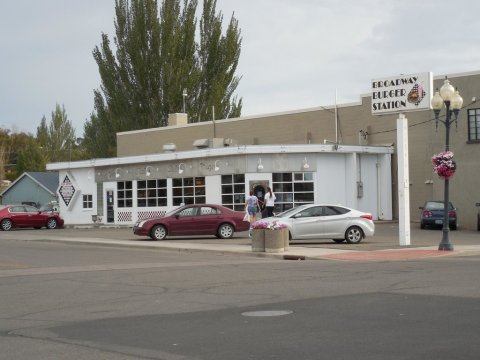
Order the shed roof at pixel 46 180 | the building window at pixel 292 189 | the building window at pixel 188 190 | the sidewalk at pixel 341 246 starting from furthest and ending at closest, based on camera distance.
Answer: the shed roof at pixel 46 180 → the building window at pixel 188 190 → the building window at pixel 292 189 → the sidewalk at pixel 341 246

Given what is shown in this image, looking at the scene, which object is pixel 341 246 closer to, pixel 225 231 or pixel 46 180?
pixel 225 231

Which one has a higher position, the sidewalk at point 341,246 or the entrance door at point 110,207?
the entrance door at point 110,207

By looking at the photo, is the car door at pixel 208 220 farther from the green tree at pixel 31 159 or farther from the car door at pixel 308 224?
the green tree at pixel 31 159

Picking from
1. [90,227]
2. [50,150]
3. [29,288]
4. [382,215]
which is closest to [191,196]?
[90,227]

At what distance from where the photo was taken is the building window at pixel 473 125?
123 feet

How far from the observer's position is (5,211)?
41281 mm

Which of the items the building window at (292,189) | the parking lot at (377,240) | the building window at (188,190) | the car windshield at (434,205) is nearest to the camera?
the parking lot at (377,240)

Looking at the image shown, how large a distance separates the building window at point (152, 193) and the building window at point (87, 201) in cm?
413

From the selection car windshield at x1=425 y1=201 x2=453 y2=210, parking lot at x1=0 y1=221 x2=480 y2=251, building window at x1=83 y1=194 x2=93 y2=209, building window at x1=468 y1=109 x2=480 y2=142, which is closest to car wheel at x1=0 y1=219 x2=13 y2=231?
building window at x1=83 y1=194 x2=93 y2=209

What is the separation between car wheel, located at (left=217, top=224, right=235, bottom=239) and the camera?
2978 cm

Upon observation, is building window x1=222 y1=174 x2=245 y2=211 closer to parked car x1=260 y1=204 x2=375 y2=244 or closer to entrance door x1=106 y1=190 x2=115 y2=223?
entrance door x1=106 y1=190 x2=115 y2=223

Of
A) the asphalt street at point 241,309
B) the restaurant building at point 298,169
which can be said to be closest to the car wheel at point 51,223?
the restaurant building at point 298,169

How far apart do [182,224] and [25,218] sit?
52.2 ft

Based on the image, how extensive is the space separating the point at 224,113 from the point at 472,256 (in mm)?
38207
